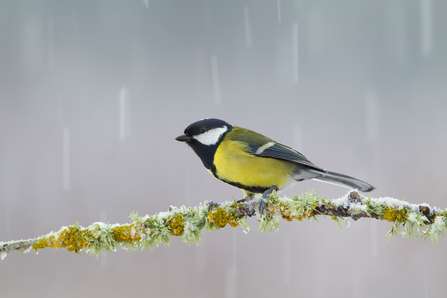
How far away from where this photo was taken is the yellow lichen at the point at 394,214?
1.28 meters

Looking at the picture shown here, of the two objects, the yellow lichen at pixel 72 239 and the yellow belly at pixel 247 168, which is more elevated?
the yellow belly at pixel 247 168

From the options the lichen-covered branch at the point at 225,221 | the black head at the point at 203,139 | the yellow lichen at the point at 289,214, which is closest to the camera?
the lichen-covered branch at the point at 225,221

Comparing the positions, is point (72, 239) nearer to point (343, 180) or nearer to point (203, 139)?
point (203, 139)

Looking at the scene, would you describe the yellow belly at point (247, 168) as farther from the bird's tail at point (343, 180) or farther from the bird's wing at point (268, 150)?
the bird's tail at point (343, 180)

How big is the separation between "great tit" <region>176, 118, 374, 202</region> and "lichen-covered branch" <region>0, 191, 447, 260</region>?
44 centimetres

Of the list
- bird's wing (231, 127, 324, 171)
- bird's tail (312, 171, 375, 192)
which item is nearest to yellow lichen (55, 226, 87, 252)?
bird's wing (231, 127, 324, 171)

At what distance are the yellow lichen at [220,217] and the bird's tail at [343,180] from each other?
906mm

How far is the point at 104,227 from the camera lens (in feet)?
4.84

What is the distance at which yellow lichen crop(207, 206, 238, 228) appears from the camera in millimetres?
1567

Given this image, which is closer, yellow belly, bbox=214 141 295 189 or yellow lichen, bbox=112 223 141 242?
yellow lichen, bbox=112 223 141 242

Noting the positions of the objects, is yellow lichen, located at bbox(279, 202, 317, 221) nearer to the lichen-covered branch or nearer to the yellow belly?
the lichen-covered branch

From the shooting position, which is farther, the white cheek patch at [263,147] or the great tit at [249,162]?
the white cheek patch at [263,147]

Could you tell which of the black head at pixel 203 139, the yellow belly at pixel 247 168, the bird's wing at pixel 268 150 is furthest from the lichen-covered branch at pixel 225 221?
the bird's wing at pixel 268 150

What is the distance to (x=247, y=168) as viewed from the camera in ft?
6.89
